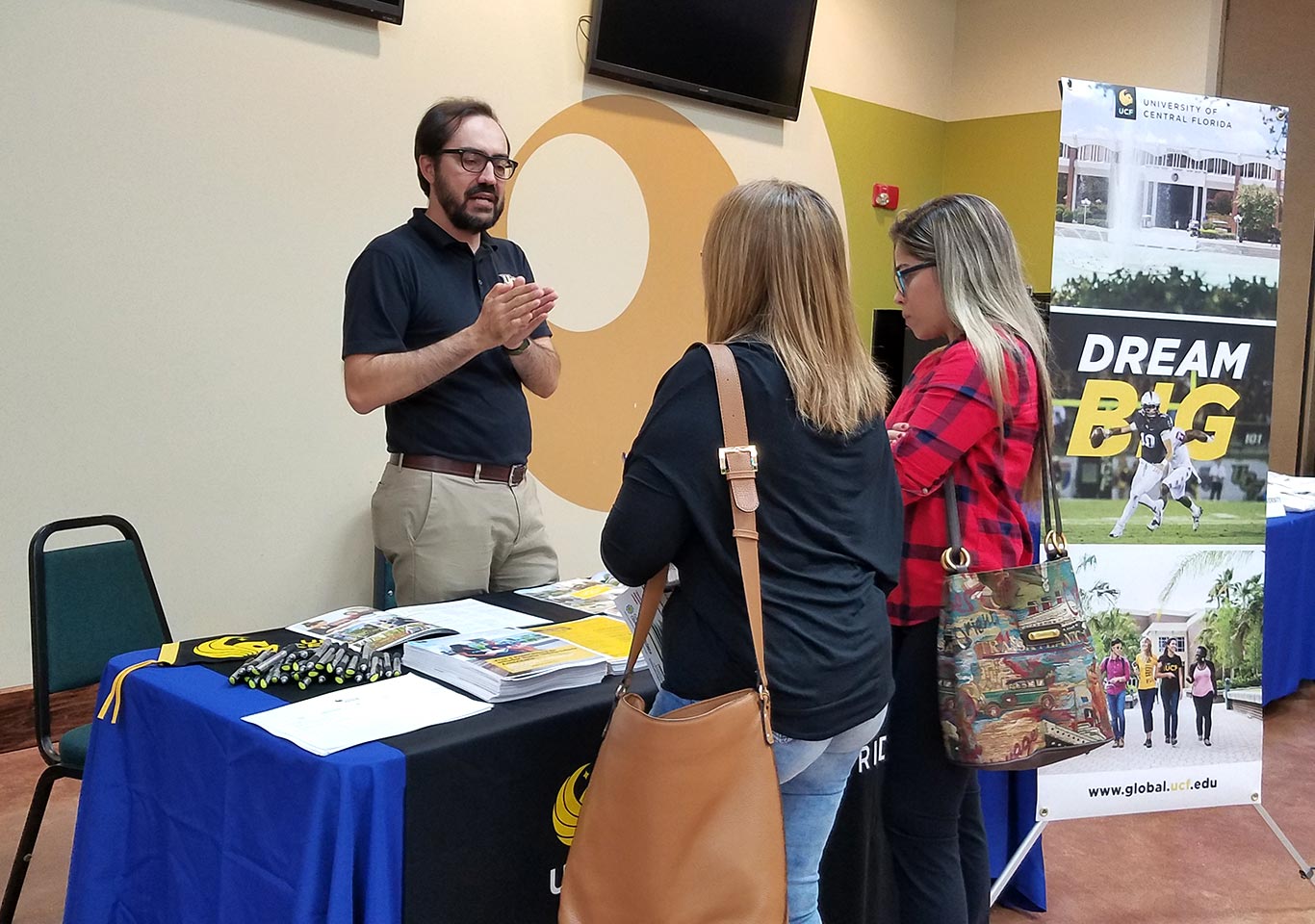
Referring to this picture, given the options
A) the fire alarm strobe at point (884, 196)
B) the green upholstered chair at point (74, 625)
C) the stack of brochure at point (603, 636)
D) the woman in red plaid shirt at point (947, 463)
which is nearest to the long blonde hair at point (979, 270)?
the woman in red plaid shirt at point (947, 463)

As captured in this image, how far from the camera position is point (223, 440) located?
142 inches

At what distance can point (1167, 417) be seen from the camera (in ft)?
8.70

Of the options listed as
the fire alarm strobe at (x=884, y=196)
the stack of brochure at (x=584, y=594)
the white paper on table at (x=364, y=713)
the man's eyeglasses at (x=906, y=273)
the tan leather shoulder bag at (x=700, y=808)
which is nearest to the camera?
the tan leather shoulder bag at (x=700, y=808)

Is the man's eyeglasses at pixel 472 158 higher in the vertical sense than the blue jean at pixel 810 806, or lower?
higher

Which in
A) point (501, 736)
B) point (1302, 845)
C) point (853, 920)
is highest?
point (501, 736)

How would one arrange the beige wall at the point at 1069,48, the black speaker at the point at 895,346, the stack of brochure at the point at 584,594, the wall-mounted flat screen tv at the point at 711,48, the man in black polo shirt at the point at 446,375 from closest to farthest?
the stack of brochure at the point at 584,594, the man in black polo shirt at the point at 446,375, the wall-mounted flat screen tv at the point at 711,48, the black speaker at the point at 895,346, the beige wall at the point at 1069,48

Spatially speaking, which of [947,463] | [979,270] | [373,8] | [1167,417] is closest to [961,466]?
[947,463]

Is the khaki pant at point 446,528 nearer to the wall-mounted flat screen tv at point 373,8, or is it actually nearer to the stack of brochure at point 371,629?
the stack of brochure at point 371,629

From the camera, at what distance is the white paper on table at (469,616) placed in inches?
74.7

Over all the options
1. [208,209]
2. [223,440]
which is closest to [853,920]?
[223,440]

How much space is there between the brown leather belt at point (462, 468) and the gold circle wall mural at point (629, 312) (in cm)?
204

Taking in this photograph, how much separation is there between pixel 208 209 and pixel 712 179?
2418mm

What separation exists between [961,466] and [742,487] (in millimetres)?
648

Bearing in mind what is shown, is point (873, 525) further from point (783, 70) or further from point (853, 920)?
point (783, 70)
